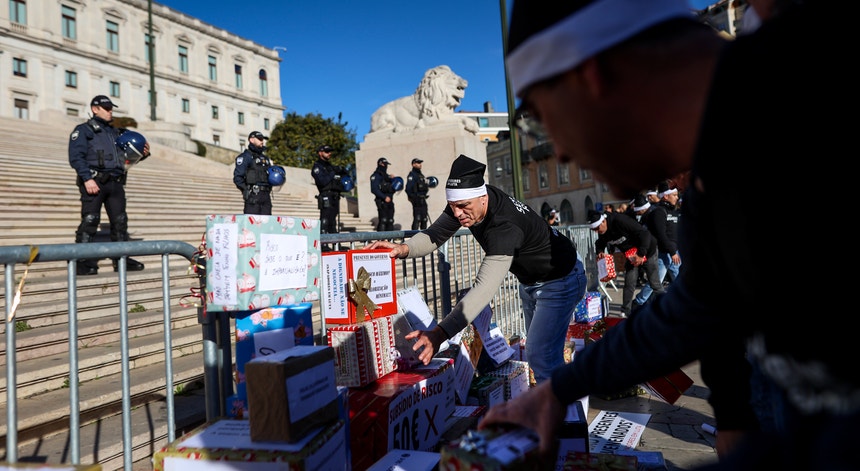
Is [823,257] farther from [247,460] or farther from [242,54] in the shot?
[242,54]

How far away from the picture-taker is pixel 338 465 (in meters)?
2.29

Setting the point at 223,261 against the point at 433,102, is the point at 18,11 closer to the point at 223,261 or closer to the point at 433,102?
the point at 433,102

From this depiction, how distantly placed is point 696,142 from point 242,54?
6736cm

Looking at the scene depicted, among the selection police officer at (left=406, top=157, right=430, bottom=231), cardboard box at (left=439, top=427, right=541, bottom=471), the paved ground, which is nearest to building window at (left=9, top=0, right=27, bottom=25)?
police officer at (left=406, top=157, right=430, bottom=231)

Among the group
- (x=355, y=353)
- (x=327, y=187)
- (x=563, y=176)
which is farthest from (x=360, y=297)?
(x=563, y=176)

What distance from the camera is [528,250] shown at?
3.88 m

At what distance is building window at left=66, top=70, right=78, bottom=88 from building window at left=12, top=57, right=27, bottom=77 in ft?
10.4

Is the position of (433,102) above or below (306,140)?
below

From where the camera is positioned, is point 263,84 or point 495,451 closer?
point 495,451

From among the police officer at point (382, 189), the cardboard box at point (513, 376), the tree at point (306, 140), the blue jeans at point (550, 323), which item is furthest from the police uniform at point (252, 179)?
the tree at point (306, 140)

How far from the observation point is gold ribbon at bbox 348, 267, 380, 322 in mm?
3371

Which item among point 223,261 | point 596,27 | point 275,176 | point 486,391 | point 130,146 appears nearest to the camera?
point 596,27

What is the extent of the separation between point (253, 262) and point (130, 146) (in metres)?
7.10

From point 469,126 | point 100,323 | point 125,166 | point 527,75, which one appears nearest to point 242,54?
point 469,126
